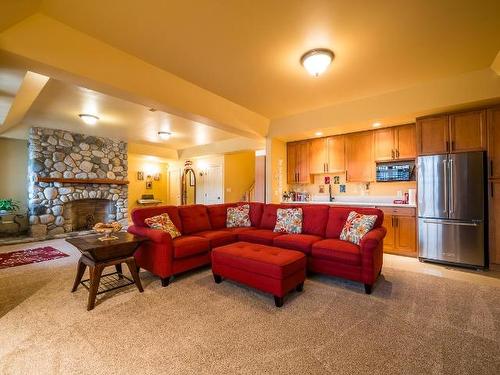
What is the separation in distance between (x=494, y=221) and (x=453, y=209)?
1.58 feet

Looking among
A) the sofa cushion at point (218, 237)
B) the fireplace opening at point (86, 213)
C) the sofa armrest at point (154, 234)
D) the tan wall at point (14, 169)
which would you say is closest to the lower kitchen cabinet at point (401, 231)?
the sofa cushion at point (218, 237)

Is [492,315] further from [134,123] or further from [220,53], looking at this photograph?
[134,123]

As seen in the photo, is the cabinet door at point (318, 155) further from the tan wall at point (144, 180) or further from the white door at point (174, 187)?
the tan wall at point (144, 180)

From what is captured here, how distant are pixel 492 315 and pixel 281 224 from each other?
8.39 ft

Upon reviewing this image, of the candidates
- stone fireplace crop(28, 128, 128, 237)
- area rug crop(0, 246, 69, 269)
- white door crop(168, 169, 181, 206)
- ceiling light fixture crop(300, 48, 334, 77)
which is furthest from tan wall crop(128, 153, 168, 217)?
ceiling light fixture crop(300, 48, 334, 77)

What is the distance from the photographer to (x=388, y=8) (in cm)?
217

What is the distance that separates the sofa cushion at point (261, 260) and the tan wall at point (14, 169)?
6530 millimetres

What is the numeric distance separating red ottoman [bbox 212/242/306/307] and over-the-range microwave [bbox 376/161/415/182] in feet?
10.0

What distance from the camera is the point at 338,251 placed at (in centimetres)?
292

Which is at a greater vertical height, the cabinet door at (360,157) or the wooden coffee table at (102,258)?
the cabinet door at (360,157)

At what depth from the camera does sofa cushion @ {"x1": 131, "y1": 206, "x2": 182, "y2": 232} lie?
342 centimetres

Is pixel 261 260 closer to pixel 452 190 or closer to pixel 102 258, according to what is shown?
pixel 102 258

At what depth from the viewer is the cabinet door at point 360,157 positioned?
4914 mm

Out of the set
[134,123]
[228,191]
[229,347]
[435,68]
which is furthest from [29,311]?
[228,191]
